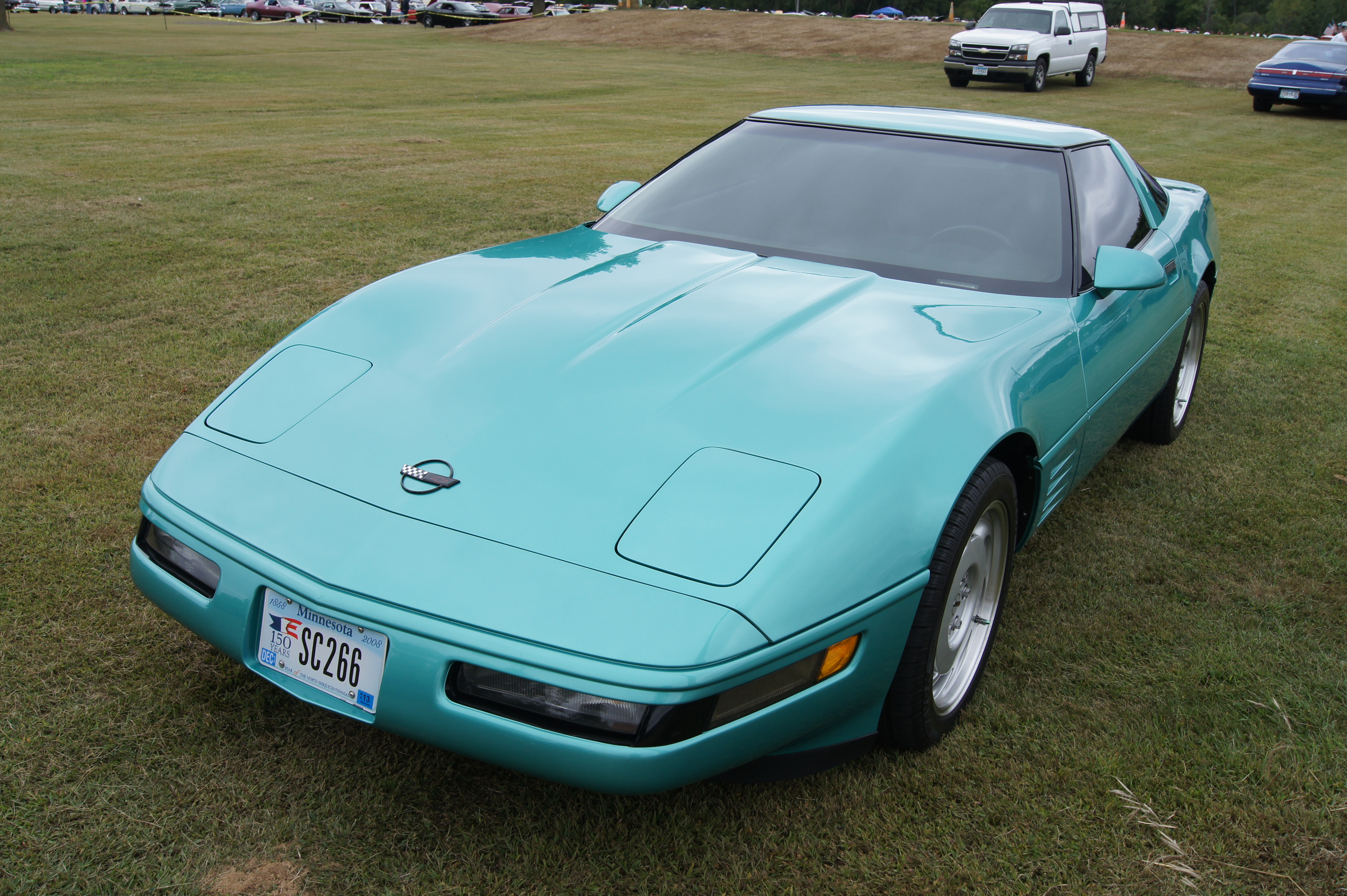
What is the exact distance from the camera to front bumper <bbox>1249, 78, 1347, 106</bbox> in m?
18.4

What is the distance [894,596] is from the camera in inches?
79.1

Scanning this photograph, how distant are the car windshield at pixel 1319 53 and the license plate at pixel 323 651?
22.3 meters

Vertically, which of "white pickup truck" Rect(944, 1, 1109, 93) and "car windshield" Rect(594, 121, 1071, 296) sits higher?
"white pickup truck" Rect(944, 1, 1109, 93)

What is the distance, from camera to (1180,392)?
14.4 ft

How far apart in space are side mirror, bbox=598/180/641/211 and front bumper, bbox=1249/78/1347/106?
1965 cm

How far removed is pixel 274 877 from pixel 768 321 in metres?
1.66

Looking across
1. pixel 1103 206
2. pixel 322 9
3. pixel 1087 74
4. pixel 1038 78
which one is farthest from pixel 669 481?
pixel 322 9

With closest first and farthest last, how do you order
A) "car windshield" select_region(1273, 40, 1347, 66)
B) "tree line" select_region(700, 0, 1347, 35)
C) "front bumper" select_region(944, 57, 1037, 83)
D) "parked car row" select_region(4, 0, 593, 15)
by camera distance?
1. "car windshield" select_region(1273, 40, 1347, 66)
2. "front bumper" select_region(944, 57, 1037, 83)
3. "parked car row" select_region(4, 0, 593, 15)
4. "tree line" select_region(700, 0, 1347, 35)

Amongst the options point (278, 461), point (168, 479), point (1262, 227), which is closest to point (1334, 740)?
point (278, 461)

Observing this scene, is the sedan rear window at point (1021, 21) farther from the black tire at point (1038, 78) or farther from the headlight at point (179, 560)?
the headlight at point (179, 560)

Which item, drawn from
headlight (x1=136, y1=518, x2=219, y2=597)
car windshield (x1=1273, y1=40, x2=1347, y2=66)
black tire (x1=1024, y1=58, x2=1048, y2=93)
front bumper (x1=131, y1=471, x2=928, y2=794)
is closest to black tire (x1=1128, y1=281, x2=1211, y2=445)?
front bumper (x1=131, y1=471, x2=928, y2=794)

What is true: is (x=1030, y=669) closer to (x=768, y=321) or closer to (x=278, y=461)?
(x=768, y=321)

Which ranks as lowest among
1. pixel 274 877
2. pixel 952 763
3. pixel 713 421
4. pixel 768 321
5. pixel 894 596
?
pixel 274 877

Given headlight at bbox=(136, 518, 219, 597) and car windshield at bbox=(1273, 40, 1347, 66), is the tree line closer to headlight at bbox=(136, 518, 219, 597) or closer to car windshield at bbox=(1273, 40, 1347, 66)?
car windshield at bbox=(1273, 40, 1347, 66)
